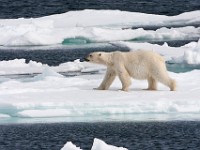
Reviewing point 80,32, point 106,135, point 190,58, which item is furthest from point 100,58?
point 80,32

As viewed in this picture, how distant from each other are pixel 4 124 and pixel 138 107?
7.50 feet

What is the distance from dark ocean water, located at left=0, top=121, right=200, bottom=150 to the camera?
15.8 metres

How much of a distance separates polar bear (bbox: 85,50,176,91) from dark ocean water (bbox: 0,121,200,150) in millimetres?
1874

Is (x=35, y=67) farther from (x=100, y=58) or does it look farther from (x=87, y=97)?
(x=87, y=97)

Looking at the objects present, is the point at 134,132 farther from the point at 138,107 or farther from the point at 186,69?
the point at 186,69

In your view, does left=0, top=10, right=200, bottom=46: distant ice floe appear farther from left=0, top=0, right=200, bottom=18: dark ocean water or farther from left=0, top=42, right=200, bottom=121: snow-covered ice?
left=0, top=42, right=200, bottom=121: snow-covered ice

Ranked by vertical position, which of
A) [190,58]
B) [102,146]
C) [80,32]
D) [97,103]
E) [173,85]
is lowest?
[102,146]

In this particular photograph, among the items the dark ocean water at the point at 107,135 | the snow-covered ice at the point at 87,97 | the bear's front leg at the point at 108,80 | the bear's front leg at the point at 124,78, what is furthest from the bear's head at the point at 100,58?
the dark ocean water at the point at 107,135

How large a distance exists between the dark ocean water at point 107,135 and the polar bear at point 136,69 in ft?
6.15

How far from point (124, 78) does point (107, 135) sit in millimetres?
2434

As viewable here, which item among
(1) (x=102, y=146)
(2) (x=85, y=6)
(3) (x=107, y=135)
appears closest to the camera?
(1) (x=102, y=146)

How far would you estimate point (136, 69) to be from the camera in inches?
746

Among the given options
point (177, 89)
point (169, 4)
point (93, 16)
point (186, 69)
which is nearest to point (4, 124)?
point (177, 89)

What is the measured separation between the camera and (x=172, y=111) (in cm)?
1759
